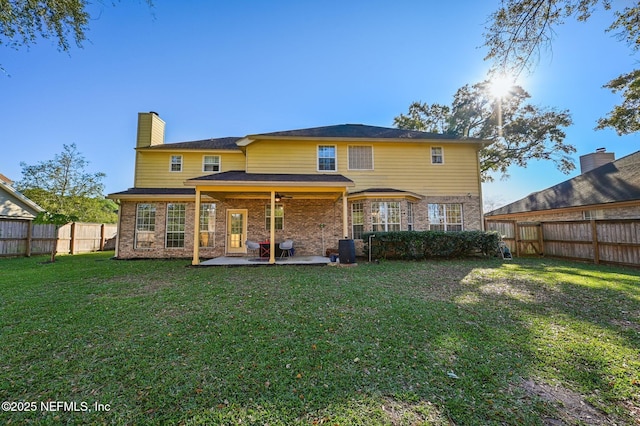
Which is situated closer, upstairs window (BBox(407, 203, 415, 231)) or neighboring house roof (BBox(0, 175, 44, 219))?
upstairs window (BBox(407, 203, 415, 231))

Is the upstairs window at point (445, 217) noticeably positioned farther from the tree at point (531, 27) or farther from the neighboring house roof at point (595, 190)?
A: the tree at point (531, 27)

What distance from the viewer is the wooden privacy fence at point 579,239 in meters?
8.70

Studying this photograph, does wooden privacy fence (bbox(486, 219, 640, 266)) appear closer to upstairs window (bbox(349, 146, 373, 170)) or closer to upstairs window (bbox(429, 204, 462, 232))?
upstairs window (bbox(429, 204, 462, 232))

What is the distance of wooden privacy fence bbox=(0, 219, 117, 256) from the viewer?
12.1 meters

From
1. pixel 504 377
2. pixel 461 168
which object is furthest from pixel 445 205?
pixel 504 377

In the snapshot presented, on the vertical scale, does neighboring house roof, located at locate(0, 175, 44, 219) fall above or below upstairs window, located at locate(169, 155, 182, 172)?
below

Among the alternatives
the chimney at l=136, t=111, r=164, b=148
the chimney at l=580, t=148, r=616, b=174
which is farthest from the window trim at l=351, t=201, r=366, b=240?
the chimney at l=580, t=148, r=616, b=174

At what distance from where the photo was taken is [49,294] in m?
5.48

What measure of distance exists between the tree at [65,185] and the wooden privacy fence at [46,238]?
23.5ft

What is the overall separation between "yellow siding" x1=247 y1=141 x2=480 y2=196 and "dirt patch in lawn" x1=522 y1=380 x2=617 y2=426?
10302 mm

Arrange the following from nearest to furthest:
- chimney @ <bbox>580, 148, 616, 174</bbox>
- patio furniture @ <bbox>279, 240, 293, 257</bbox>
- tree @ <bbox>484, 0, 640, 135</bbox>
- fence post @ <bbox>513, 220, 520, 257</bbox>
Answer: tree @ <bbox>484, 0, 640, 135</bbox>, patio furniture @ <bbox>279, 240, 293, 257</bbox>, fence post @ <bbox>513, 220, 520, 257</bbox>, chimney @ <bbox>580, 148, 616, 174</bbox>

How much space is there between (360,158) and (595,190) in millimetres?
12026

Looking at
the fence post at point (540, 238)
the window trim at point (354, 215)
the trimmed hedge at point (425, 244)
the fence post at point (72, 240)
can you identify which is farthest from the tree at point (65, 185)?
the fence post at point (540, 238)

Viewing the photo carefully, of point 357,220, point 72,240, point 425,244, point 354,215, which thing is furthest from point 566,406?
point 72,240
